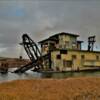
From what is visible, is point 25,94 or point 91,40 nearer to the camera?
point 25,94

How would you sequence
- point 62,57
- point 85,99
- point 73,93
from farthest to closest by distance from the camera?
point 62,57 → point 73,93 → point 85,99

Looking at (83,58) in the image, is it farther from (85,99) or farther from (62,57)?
(85,99)

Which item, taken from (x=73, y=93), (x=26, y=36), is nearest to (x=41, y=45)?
→ (x=26, y=36)

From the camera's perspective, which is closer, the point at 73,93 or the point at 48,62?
the point at 73,93

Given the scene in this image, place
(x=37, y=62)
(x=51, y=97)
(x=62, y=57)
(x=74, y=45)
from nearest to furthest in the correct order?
(x=51, y=97) < (x=62, y=57) < (x=37, y=62) < (x=74, y=45)

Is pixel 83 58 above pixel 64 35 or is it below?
below

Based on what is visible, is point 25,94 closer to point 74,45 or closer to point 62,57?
point 62,57

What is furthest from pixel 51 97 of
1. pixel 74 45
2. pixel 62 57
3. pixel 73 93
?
pixel 74 45

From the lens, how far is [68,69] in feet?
216

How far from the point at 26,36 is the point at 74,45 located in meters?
14.8

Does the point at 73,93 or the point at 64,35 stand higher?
the point at 64,35

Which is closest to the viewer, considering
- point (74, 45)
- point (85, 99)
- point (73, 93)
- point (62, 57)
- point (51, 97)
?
point (85, 99)

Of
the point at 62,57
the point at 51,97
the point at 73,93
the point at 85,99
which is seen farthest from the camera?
the point at 62,57

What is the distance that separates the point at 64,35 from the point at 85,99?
6210 centimetres
